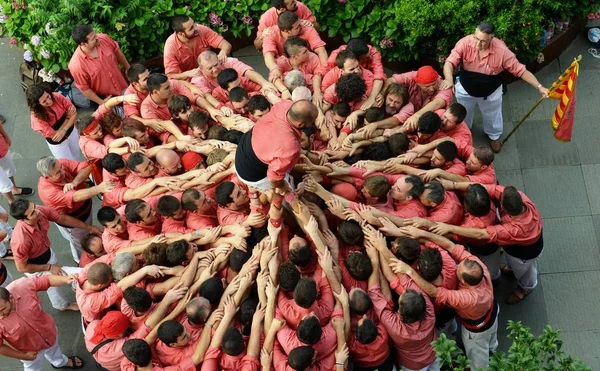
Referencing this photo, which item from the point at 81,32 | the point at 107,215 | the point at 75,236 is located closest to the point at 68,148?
the point at 75,236

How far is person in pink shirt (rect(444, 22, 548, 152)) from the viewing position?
792 centimetres

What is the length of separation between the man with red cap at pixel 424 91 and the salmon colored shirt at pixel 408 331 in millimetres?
2106

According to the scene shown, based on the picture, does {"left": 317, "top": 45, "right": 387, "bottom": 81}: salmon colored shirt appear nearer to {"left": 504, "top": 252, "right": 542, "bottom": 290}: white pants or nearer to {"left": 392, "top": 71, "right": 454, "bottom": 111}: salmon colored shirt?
{"left": 392, "top": 71, "right": 454, "bottom": 111}: salmon colored shirt

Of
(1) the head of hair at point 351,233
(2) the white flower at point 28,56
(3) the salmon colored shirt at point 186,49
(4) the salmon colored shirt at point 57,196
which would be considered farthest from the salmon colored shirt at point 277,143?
(2) the white flower at point 28,56

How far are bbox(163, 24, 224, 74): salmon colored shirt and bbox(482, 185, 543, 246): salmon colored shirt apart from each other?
172 inches

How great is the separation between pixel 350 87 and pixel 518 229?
7.68 ft

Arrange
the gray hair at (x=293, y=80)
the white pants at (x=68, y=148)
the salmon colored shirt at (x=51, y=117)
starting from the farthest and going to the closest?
1. the white pants at (x=68, y=148)
2. the salmon colored shirt at (x=51, y=117)
3. the gray hair at (x=293, y=80)

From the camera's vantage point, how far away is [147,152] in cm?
727

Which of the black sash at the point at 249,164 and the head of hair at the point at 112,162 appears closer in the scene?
the black sash at the point at 249,164

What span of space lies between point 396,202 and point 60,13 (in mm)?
5669

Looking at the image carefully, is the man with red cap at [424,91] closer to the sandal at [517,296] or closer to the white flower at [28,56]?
the sandal at [517,296]

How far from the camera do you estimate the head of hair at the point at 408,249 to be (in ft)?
20.3

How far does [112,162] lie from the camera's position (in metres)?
6.97

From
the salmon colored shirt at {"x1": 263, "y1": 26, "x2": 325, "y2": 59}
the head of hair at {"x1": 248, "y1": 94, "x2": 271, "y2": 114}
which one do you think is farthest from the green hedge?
the head of hair at {"x1": 248, "y1": 94, "x2": 271, "y2": 114}
